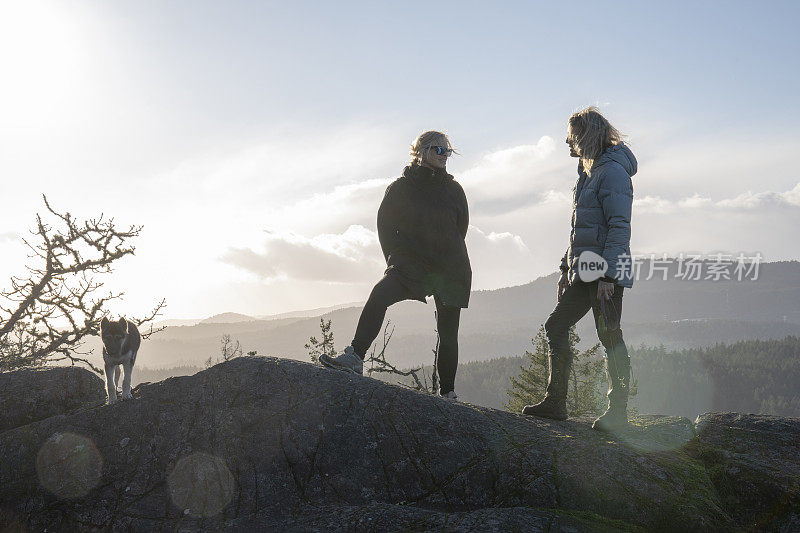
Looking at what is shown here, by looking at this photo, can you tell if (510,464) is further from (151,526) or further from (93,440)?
(93,440)

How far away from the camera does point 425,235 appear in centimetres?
665

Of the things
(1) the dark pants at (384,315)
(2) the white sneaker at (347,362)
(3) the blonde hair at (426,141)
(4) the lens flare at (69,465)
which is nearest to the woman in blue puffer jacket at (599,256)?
(1) the dark pants at (384,315)

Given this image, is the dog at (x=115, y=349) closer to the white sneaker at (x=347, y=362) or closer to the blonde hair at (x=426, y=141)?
the white sneaker at (x=347, y=362)

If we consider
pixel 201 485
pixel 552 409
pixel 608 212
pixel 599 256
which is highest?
pixel 608 212

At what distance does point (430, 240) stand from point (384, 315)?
1171mm

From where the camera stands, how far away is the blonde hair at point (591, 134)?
5578mm

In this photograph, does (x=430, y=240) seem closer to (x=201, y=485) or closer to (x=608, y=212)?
(x=608, y=212)

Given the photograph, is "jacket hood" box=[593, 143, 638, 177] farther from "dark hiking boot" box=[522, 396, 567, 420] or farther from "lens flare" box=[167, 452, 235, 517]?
"lens flare" box=[167, 452, 235, 517]

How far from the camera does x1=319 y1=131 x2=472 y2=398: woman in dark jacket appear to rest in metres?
6.59

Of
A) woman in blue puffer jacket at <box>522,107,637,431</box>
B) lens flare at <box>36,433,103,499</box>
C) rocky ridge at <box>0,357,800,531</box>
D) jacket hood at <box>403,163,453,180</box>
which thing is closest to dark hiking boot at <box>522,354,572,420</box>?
woman in blue puffer jacket at <box>522,107,637,431</box>

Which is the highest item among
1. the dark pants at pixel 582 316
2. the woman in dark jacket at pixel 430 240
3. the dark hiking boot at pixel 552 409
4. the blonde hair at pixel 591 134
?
the blonde hair at pixel 591 134

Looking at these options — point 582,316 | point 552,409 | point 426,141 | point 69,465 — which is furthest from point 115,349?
point 582,316

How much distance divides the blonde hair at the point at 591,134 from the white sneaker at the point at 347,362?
134 inches

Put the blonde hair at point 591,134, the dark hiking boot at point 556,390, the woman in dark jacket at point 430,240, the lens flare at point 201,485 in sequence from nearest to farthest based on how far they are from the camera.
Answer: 1. the lens flare at point 201,485
2. the blonde hair at point 591,134
3. the dark hiking boot at point 556,390
4. the woman in dark jacket at point 430,240
